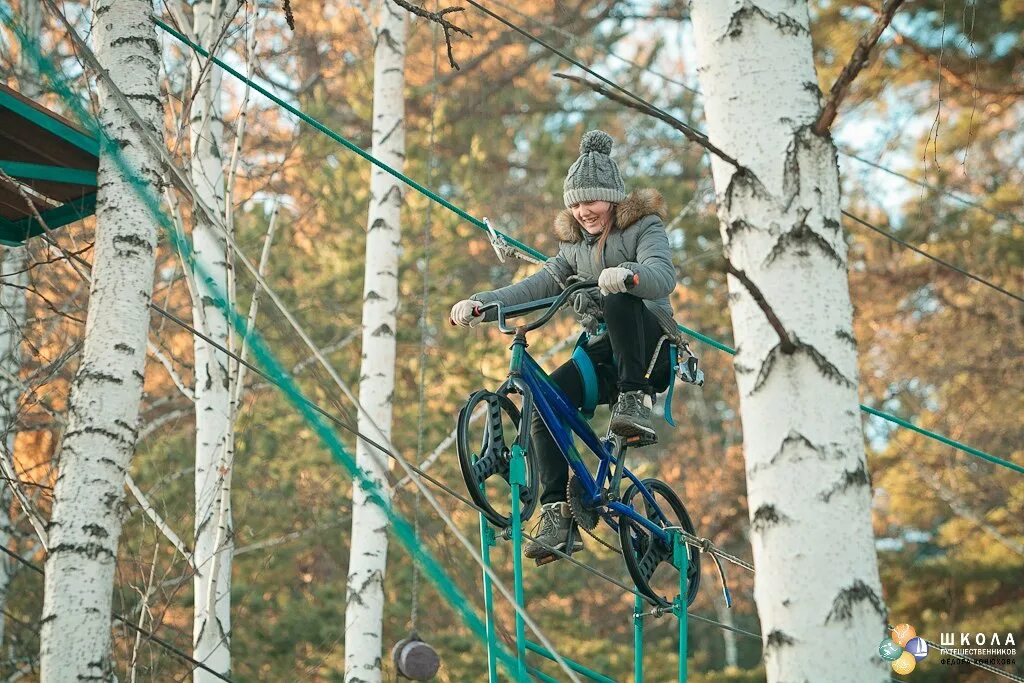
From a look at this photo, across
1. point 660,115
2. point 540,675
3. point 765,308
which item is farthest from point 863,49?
point 540,675

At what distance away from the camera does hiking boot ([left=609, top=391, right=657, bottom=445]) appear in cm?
413

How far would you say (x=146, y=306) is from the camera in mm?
3811

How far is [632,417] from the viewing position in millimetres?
4141

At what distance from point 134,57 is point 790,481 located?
2809 millimetres

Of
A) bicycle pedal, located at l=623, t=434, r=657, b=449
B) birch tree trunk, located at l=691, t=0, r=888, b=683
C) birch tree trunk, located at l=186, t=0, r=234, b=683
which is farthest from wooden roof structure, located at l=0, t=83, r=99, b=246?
birch tree trunk, located at l=691, t=0, r=888, b=683

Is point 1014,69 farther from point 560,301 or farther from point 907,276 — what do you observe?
point 560,301

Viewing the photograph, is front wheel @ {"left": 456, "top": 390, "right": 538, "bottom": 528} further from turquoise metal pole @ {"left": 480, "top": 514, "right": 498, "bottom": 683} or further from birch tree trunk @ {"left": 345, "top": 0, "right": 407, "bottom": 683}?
birch tree trunk @ {"left": 345, "top": 0, "right": 407, "bottom": 683}

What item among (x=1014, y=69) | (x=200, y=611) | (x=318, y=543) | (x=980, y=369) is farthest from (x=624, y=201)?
(x=318, y=543)

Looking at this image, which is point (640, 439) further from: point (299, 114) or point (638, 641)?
point (299, 114)

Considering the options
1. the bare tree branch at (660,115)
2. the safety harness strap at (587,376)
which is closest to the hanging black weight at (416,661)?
the safety harness strap at (587,376)

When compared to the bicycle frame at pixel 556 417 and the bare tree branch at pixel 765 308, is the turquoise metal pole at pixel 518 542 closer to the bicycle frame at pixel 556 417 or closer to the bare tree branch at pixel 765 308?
the bicycle frame at pixel 556 417

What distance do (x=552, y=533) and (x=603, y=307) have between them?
82 centimetres

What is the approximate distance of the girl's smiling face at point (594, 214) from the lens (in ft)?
13.8

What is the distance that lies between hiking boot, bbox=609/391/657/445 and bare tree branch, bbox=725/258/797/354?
185 centimetres
